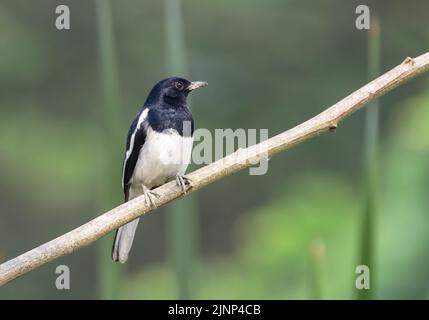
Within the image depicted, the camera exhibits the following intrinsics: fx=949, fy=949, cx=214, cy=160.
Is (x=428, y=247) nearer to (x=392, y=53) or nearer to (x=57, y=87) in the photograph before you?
(x=392, y=53)

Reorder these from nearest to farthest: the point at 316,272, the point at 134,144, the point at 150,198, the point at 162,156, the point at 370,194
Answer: the point at 316,272, the point at 370,194, the point at 150,198, the point at 162,156, the point at 134,144

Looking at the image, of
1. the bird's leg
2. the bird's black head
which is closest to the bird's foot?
the bird's leg

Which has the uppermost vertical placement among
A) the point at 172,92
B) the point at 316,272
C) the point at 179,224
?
the point at 172,92

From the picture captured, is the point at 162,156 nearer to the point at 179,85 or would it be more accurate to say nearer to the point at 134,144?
the point at 134,144

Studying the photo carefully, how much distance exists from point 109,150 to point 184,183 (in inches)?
14.5

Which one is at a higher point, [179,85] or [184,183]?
[179,85]

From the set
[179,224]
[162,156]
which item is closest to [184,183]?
[179,224]

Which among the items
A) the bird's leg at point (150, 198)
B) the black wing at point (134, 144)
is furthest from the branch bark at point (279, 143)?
the black wing at point (134, 144)

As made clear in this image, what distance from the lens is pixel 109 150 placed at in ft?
11.4

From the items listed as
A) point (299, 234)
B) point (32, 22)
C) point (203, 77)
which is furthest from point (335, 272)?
point (32, 22)

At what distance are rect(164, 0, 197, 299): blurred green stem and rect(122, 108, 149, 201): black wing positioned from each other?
115 cm

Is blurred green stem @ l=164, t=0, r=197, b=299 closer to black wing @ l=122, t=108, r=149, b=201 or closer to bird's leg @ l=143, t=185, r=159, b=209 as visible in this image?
bird's leg @ l=143, t=185, r=159, b=209

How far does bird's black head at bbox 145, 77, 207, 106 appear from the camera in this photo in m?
4.89

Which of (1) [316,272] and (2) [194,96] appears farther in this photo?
(2) [194,96]
